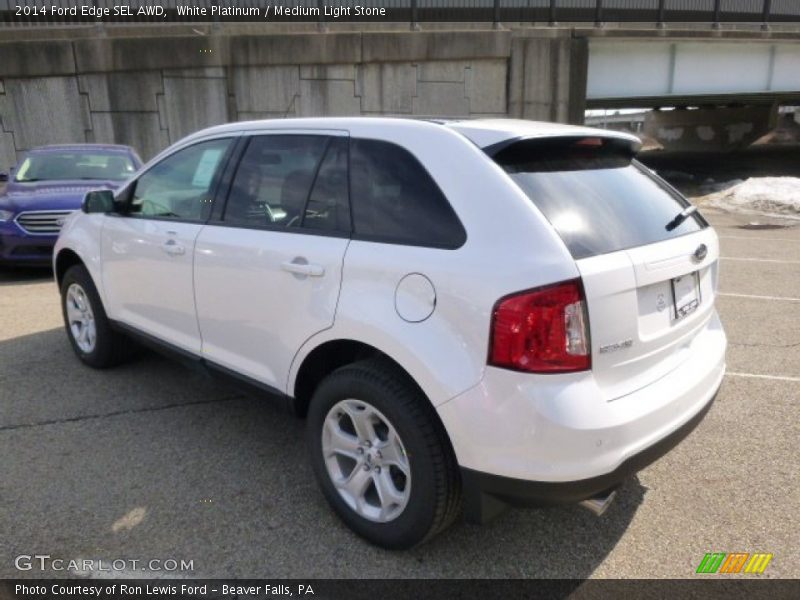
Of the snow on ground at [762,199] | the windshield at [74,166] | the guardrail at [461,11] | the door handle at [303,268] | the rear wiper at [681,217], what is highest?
the guardrail at [461,11]

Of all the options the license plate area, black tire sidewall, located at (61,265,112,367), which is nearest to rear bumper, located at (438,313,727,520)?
the license plate area

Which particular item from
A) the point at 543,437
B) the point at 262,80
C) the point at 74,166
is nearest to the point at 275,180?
the point at 543,437

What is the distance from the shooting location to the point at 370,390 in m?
2.54

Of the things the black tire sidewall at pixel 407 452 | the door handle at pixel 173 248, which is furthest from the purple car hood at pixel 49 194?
the black tire sidewall at pixel 407 452

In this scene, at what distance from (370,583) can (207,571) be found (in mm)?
655

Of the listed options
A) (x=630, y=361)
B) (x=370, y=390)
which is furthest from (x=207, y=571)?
(x=630, y=361)

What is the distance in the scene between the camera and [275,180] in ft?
10.6

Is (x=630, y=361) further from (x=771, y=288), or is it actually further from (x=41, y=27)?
(x=41, y=27)

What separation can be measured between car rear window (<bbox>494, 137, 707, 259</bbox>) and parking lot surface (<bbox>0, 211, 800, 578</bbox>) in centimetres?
127

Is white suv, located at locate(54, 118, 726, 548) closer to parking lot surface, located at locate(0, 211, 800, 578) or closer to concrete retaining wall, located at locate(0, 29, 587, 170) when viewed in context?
parking lot surface, located at locate(0, 211, 800, 578)

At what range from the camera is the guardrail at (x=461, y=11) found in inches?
561

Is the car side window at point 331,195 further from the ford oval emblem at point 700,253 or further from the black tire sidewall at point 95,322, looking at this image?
the black tire sidewall at point 95,322

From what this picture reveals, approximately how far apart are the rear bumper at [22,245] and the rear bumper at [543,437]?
6971 mm

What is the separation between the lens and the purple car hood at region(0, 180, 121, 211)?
7.69m
